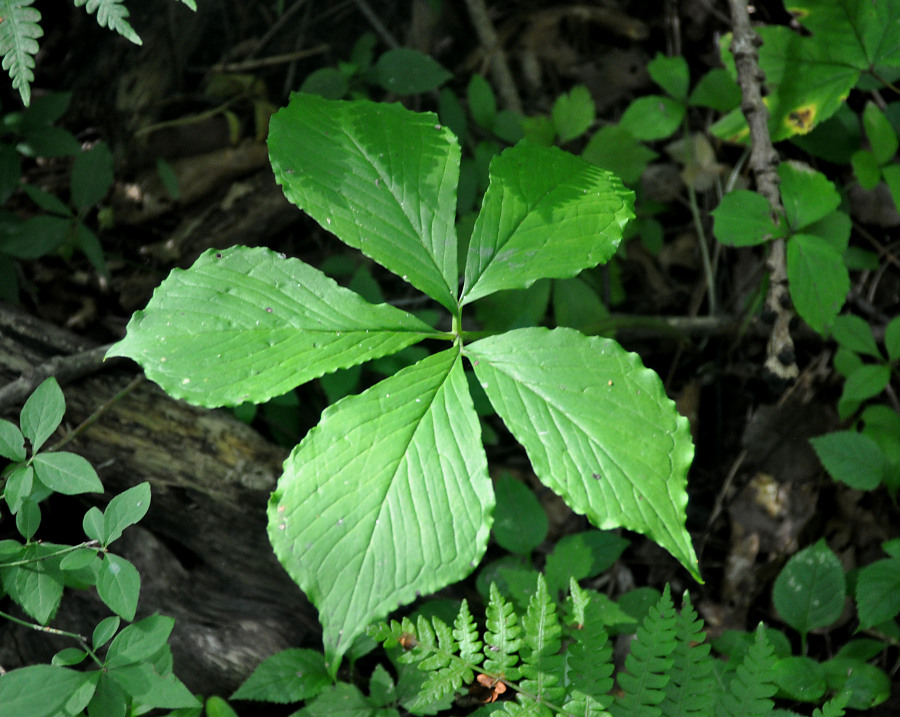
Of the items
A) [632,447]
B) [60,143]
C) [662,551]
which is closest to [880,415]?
[662,551]

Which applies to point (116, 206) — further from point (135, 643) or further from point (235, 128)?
point (135, 643)

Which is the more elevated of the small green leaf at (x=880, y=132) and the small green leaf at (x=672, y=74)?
the small green leaf at (x=672, y=74)

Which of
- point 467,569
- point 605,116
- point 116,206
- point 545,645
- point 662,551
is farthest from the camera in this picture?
point 605,116

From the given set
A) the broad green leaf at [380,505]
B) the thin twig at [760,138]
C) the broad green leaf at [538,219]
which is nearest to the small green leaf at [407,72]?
the thin twig at [760,138]

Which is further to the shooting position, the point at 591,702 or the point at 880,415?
the point at 880,415

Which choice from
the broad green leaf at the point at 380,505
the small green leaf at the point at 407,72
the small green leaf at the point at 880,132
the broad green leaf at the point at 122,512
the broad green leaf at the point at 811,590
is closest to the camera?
the broad green leaf at the point at 380,505

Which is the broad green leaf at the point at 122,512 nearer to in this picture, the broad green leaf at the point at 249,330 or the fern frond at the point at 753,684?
the broad green leaf at the point at 249,330

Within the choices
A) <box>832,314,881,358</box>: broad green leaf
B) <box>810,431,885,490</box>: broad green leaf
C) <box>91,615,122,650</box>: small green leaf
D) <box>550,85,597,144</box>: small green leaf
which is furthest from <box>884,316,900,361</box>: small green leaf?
<box>91,615,122,650</box>: small green leaf
